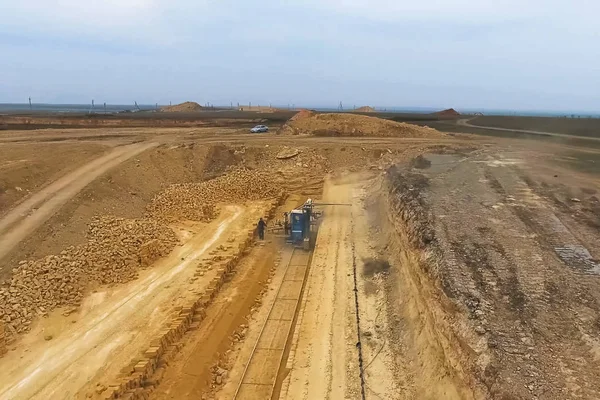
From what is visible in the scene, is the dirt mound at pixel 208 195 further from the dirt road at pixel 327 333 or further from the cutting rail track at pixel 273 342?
the cutting rail track at pixel 273 342

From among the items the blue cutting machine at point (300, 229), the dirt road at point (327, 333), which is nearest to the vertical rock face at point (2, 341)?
the dirt road at point (327, 333)

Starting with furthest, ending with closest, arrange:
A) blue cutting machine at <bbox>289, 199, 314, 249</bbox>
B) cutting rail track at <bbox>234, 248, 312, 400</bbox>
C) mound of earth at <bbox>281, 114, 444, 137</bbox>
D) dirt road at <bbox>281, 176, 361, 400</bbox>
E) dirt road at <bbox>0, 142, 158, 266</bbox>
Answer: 1. mound of earth at <bbox>281, 114, 444, 137</bbox>
2. blue cutting machine at <bbox>289, 199, 314, 249</bbox>
3. dirt road at <bbox>0, 142, 158, 266</bbox>
4. cutting rail track at <bbox>234, 248, 312, 400</bbox>
5. dirt road at <bbox>281, 176, 361, 400</bbox>

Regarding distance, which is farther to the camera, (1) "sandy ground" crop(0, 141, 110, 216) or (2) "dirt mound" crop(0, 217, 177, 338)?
(1) "sandy ground" crop(0, 141, 110, 216)

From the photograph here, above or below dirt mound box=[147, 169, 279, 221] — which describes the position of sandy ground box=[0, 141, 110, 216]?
above

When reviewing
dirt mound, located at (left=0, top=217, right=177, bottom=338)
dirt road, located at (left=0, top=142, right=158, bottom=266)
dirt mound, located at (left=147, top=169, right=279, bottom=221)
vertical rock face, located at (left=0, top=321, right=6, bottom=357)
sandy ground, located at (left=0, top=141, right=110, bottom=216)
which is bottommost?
vertical rock face, located at (left=0, top=321, right=6, bottom=357)

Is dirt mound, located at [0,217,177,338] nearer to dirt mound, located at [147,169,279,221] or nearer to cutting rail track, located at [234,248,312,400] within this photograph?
dirt mound, located at [147,169,279,221]

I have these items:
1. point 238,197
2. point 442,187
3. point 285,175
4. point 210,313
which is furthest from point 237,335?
point 285,175

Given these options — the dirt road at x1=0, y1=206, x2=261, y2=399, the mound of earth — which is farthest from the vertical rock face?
the mound of earth

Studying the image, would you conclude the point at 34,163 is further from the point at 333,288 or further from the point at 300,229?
the point at 333,288

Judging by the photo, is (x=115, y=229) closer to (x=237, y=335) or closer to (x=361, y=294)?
(x=237, y=335)

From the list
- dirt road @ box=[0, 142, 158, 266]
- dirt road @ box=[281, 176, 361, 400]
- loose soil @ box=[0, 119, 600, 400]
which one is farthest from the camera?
dirt road @ box=[0, 142, 158, 266]
